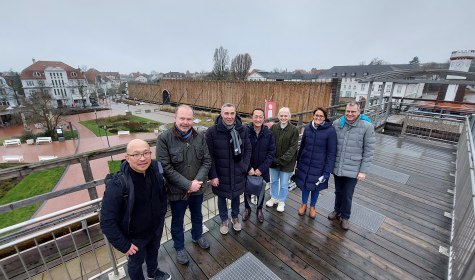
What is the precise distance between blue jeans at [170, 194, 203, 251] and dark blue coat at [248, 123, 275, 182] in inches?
36.6

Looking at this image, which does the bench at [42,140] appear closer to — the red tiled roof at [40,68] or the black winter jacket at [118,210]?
the black winter jacket at [118,210]

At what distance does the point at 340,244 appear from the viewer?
2980 mm

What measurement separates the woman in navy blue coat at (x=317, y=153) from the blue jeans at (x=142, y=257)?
2.17m

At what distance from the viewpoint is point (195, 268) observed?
260 cm

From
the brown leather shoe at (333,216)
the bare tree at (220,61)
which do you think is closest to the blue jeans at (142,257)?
the brown leather shoe at (333,216)

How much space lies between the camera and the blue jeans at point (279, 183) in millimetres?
3461

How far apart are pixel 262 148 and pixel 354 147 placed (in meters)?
1.25

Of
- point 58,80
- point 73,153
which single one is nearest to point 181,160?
point 73,153

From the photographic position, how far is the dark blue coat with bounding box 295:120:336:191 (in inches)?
116

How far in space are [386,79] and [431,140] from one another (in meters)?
2.87

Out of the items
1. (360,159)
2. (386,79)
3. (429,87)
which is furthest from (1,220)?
(429,87)

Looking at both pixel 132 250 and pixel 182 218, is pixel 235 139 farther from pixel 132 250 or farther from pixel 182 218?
pixel 132 250

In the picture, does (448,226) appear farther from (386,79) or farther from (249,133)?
(386,79)

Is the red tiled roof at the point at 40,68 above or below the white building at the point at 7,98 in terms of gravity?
above
